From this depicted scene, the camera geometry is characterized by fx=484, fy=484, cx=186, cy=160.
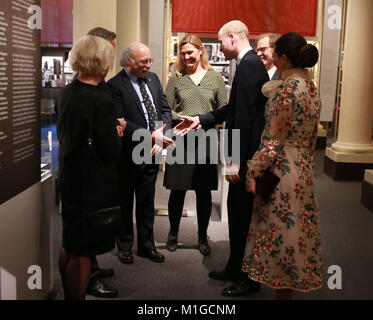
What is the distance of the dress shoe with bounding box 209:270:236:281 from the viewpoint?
339 centimetres

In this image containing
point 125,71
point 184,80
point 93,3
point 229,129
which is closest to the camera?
point 229,129

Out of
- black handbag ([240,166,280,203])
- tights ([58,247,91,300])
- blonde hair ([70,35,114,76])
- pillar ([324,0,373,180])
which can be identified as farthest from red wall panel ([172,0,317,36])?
tights ([58,247,91,300])

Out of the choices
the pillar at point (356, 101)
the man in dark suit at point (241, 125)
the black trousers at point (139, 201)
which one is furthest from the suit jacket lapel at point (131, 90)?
the pillar at point (356, 101)

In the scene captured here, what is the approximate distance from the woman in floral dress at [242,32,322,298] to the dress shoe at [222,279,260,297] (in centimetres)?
57

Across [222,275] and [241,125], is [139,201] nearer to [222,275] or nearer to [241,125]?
[222,275]

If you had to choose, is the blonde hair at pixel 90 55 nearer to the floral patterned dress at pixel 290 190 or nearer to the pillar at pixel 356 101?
the floral patterned dress at pixel 290 190

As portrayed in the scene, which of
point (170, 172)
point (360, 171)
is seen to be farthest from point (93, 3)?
point (360, 171)

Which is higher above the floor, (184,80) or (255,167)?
(184,80)

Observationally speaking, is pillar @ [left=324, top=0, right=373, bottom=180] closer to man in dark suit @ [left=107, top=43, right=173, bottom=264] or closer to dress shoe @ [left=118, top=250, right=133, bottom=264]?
man in dark suit @ [left=107, top=43, right=173, bottom=264]

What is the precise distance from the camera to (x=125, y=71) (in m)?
3.51

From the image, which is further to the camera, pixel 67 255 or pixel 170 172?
pixel 170 172

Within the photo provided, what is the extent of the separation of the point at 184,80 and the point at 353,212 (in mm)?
2845

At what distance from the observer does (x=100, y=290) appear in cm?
310

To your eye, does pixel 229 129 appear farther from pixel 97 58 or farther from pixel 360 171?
pixel 360 171
